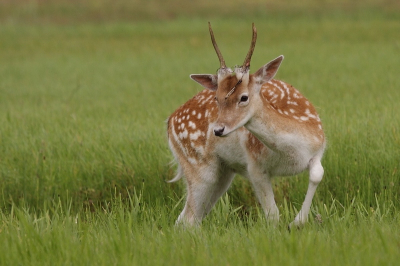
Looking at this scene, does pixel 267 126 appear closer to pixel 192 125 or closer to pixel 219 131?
pixel 219 131

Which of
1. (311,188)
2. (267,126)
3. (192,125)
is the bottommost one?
(311,188)

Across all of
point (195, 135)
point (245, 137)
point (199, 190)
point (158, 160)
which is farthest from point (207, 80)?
point (158, 160)

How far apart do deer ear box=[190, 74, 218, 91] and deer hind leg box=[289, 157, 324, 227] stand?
84 cm

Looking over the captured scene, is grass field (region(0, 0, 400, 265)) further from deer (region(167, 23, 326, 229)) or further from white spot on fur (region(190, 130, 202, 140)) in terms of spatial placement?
white spot on fur (region(190, 130, 202, 140))

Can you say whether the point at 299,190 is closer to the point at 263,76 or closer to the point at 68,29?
the point at 263,76

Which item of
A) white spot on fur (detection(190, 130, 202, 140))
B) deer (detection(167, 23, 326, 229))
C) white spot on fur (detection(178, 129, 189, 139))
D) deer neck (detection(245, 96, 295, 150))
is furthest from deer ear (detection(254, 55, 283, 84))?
white spot on fur (detection(178, 129, 189, 139))

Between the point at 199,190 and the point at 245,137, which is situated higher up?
the point at 245,137

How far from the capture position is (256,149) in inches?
197

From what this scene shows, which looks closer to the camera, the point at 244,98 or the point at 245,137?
the point at 244,98

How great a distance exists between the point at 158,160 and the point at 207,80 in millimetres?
1855

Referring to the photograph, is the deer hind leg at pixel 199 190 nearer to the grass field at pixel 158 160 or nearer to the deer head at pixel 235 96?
the grass field at pixel 158 160

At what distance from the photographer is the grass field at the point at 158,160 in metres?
3.95

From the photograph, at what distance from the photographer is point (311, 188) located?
15.2 ft

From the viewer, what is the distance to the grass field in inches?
155
